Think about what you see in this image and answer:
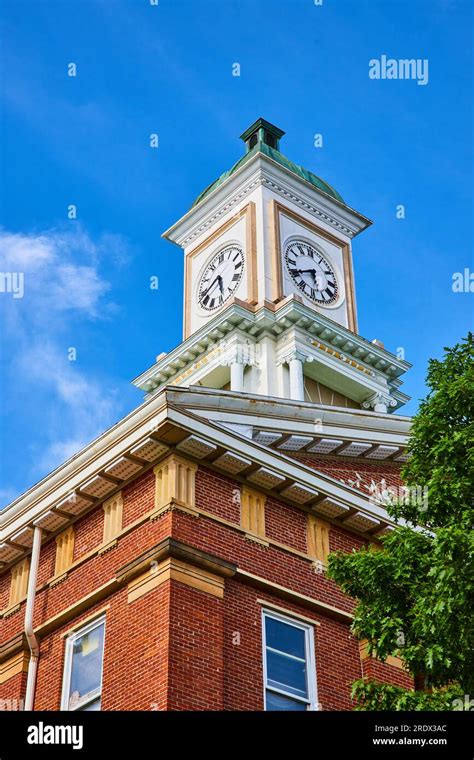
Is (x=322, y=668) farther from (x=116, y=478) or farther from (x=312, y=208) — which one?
(x=312, y=208)

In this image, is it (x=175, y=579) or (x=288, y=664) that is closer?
(x=175, y=579)

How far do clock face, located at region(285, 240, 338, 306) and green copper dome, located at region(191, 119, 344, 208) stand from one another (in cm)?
282

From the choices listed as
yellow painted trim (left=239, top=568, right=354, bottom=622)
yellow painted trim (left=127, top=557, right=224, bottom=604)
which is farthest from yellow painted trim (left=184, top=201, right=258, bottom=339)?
yellow painted trim (left=127, top=557, right=224, bottom=604)

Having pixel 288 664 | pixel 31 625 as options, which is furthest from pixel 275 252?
pixel 288 664

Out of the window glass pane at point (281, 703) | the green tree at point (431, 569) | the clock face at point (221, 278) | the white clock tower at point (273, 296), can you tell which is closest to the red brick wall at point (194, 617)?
the window glass pane at point (281, 703)

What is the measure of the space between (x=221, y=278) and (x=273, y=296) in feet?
11.3

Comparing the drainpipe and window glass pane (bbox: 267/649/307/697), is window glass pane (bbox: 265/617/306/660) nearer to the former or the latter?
window glass pane (bbox: 267/649/307/697)

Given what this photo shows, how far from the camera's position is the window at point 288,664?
63.1 ft

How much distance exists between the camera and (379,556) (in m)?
16.9

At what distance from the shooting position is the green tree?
15.7 m

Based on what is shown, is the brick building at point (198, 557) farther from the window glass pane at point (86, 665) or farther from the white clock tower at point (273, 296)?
the white clock tower at point (273, 296)

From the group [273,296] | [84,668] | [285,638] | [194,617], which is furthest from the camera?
[273,296]

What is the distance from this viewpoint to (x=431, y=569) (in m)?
15.9

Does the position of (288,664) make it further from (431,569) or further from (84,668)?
(431,569)
